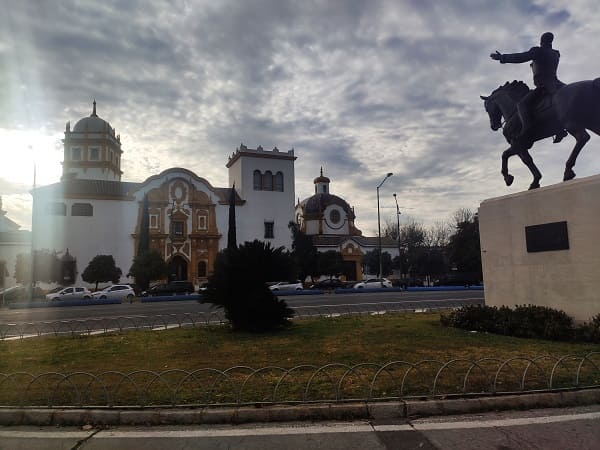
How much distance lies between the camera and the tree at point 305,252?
54.1 meters

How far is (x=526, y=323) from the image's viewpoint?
991 centimetres

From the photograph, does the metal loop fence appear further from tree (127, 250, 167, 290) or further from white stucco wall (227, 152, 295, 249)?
white stucco wall (227, 152, 295, 249)

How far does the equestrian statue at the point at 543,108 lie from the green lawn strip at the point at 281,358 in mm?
4882

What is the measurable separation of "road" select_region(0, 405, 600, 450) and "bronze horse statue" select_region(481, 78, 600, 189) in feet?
23.6

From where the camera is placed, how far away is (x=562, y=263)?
1016 cm

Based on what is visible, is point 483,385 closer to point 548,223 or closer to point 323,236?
point 548,223

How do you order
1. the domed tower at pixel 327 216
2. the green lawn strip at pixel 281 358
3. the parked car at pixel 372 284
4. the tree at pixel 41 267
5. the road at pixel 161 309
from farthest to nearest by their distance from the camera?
the domed tower at pixel 327 216 < the tree at pixel 41 267 < the parked car at pixel 372 284 < the road at pixel 161 309 < the green lawn strip at pixel 281 358

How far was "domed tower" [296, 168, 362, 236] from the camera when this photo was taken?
6525 centimetres

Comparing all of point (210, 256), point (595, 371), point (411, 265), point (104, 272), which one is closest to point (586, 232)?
point (595, 371)

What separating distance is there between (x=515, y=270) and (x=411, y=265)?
5062cm

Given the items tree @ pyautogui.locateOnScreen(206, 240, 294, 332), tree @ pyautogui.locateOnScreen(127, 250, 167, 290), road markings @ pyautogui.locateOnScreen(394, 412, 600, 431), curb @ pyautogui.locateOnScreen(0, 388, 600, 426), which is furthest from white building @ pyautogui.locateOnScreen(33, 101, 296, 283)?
road markings @ pyautogui.locateOnScreen(394, 412, 600, 431)

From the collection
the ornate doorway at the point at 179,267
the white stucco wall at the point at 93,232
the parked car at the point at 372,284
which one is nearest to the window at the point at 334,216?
the parked car at the point at 372,284

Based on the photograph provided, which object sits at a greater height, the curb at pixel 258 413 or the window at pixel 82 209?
the window at pixel 82 209

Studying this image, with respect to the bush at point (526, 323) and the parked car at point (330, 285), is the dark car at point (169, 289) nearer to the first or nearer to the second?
the parked car at point (330, 285)
